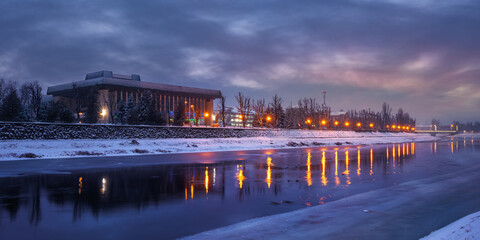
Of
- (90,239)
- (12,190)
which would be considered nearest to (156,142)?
(12,190)

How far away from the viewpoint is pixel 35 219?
8.59m

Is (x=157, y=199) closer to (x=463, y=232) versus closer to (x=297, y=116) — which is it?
(x=463, y=232)

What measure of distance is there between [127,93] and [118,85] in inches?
196

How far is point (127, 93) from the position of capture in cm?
10662

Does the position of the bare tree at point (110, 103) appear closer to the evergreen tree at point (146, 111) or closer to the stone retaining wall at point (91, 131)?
the evergreen tree at point (146, 111)

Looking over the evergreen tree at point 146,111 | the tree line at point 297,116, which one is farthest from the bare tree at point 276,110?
the evergreen tree at point 146,111

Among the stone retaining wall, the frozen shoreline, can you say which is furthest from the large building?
the frozen shoreline

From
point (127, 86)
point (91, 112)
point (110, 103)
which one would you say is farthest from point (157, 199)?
point (127, 86)

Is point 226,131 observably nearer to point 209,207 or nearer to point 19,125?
point 19,125

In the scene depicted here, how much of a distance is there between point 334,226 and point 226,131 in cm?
4916

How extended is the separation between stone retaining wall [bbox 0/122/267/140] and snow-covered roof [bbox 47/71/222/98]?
54873 mm

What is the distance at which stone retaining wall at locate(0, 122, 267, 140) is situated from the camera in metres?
32.9

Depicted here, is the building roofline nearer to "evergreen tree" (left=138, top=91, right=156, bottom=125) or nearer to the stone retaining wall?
"evergreen tree" (left=138, top=91, right=156, bottom=125)

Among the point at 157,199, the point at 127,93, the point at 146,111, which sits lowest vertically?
the point at 157,199
